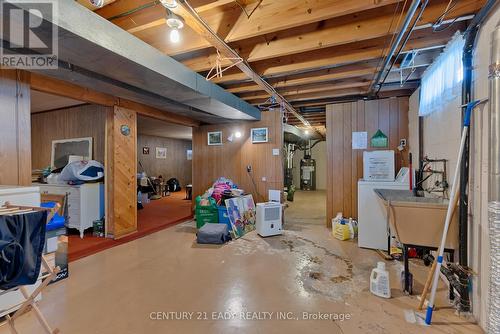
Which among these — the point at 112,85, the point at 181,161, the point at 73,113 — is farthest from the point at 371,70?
the point at 181,161

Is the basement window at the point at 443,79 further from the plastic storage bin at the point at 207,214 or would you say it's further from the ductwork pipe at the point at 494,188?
the plastic storage bin at the point at 207,214

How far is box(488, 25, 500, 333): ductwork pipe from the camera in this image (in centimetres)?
151

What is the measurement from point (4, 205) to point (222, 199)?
2920mm

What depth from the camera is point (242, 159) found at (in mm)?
5168

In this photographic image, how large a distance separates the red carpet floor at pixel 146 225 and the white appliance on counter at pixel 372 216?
3593mm

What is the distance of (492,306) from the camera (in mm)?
1542

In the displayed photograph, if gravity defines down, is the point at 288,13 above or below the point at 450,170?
above

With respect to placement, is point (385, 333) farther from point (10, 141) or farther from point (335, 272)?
point (10, 141)

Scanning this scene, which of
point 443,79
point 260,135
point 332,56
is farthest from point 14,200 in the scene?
point 443,79

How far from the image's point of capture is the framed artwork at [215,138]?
540 centimetres

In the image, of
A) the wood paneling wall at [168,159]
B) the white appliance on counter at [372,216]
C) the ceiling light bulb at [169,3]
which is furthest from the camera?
the wood paneling wall at [168,159]

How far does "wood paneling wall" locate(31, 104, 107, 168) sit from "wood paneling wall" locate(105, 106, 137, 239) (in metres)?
0.31

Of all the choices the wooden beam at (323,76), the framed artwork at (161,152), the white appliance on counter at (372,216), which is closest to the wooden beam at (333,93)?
the wooden beam at (323,76)

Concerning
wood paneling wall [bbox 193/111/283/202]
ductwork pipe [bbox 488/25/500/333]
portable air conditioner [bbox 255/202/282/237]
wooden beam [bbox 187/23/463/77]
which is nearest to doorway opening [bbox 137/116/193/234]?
wood paneling wall [bbox 193/111/283/202]
